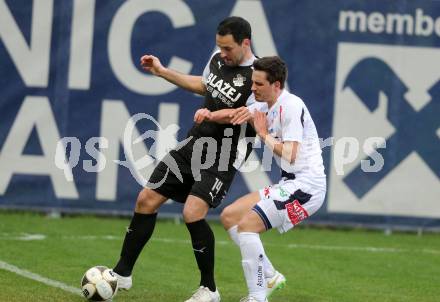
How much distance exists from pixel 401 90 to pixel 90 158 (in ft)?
Answer: 13.4

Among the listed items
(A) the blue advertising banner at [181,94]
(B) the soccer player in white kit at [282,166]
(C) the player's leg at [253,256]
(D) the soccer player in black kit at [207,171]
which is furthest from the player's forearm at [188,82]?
(A) the blue advertising banner at [181,94]

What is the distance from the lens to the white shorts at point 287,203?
7926 mm

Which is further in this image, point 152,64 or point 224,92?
point 152,64

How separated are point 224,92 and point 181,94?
186 inches

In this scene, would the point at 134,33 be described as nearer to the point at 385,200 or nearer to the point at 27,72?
the point at 27,72

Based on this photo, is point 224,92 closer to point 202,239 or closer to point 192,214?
point 192,214

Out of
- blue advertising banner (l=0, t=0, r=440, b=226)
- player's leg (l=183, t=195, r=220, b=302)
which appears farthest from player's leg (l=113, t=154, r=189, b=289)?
blue advertising banner (l=0, t=0, r=440, b=226)

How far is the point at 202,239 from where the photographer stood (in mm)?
8312

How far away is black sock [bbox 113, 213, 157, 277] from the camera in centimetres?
840

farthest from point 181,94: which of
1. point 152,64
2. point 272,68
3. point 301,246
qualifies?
point 272,68

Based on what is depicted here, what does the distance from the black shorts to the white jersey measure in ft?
1.84

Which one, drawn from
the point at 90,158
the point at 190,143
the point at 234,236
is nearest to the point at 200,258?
the point at 234,236

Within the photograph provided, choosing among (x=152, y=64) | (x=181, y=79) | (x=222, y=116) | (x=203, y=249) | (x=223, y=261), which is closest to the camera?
(x=222, y=116)

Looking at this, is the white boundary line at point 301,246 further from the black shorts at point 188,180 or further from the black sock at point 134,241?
the black shorts at point 188,180
